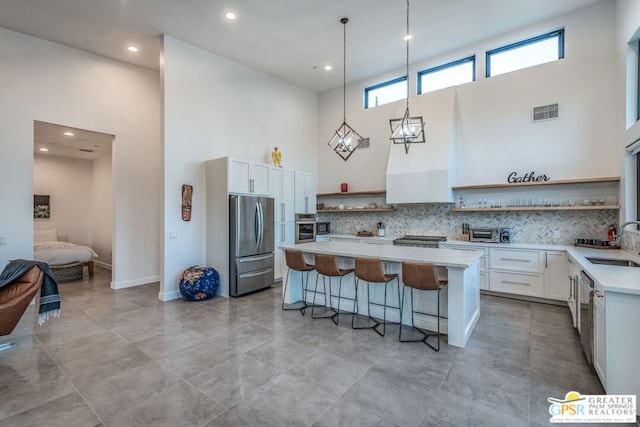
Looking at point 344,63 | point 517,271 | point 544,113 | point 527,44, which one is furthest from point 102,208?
point 527,44

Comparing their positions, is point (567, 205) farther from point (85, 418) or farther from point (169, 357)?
point (85, 418)

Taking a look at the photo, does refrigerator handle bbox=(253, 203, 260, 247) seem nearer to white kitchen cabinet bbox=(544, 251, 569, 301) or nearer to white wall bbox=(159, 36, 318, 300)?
white wall bbox=(159, 36, 318, 300)

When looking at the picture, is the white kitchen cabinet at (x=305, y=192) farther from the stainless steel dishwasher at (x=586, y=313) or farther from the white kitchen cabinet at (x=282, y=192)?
the stainless steel dishwasher at (x=586, y=313)

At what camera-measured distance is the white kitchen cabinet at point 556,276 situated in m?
4.45

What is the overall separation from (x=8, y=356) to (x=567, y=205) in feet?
25.2

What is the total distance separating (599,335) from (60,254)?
877 cm

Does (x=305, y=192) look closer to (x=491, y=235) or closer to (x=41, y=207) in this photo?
(x=491, y=235)

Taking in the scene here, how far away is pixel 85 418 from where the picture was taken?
2143 mm

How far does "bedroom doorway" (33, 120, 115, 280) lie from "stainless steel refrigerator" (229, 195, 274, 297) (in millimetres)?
4519

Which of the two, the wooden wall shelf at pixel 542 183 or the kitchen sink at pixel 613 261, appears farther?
the wooden wall shelf at pixel 542 183

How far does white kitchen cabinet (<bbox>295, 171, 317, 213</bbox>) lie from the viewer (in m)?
6.83

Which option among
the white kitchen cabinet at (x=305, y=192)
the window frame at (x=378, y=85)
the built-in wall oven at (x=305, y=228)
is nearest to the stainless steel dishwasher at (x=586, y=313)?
the built-in wall oven at (x=305, y=228)

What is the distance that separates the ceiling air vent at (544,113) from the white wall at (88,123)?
6.75 metres

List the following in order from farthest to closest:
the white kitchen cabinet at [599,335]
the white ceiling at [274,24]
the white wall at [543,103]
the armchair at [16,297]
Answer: the white wall at [543,103], the white ceiling at [274,24], the armchair at [16,297], the white kitchen cabinet at [599,335]
